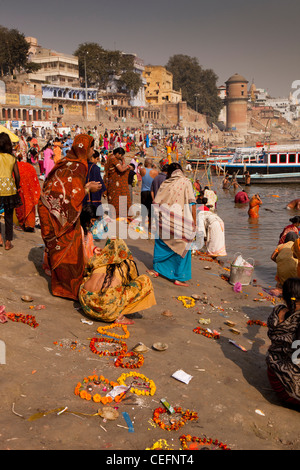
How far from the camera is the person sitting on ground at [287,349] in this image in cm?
330

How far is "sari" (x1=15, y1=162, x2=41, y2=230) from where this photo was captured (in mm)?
7273

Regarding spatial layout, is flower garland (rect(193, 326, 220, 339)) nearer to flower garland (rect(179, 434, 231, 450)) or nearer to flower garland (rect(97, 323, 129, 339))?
flower garland (rect(97, 323, 129, 339))

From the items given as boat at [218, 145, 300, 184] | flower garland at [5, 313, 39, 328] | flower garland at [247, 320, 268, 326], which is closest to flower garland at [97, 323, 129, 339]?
flower garland at [5, 313, 39, 328]

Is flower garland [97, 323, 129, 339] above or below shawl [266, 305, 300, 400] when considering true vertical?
below

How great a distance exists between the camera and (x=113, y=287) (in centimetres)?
442

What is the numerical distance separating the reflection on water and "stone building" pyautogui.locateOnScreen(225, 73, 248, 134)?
245ft

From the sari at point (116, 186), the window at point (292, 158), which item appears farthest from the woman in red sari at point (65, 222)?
the window at point (292, 158)

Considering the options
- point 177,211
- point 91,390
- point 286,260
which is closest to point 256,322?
point 286,260

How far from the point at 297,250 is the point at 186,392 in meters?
2.78

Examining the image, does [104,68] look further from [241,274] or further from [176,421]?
[176,421]

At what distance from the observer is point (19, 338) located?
3.85 meters

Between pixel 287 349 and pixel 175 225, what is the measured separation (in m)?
3.18

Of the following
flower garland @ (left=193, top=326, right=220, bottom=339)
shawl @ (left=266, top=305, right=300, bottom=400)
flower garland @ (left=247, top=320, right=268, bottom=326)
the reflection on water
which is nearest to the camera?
shawl @ (left=266, top=305, right=300, bottom=400)

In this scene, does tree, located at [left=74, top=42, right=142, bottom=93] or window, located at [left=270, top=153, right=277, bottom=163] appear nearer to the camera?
window, located at [left=270, top=153, right=277, bottom=163]
